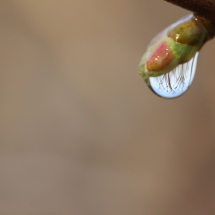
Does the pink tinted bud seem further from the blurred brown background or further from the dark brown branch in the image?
the blurred brown background

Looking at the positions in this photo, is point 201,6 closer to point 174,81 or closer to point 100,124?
point 174,81

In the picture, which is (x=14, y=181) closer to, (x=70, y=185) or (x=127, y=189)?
(x=70, y=185)

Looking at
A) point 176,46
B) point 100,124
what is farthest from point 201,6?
point 100,124

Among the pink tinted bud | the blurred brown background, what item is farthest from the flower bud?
the blurred brown background

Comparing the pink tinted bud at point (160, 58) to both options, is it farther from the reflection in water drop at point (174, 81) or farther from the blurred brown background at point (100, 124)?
the blurred brown background at point (100, 124)

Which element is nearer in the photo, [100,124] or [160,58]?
[160,58]

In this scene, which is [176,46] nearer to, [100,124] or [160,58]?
[160,58]
